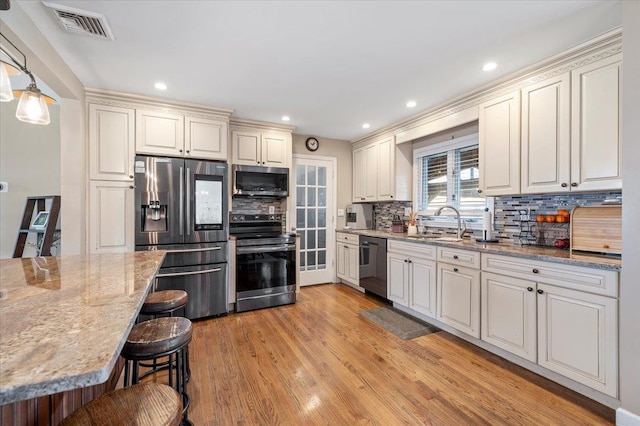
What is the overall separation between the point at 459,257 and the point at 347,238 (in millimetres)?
1970

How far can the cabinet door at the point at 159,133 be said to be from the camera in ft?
10.2

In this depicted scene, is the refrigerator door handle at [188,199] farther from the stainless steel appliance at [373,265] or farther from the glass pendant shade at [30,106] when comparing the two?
the stainless steel appliance at [373,265]

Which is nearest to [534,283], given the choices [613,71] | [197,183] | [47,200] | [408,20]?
[613,71]

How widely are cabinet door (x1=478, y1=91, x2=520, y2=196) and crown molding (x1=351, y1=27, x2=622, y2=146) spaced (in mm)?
96

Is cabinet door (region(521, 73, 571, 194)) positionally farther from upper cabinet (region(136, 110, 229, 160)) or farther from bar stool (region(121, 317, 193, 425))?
upper cabinet (region(136, 110, 229, 160))

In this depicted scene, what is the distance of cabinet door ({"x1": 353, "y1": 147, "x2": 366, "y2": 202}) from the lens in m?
4.60

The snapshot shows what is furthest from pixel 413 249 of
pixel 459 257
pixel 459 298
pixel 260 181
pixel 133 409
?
pixel 133 409

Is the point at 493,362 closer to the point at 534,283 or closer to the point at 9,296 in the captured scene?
the point at 534,283

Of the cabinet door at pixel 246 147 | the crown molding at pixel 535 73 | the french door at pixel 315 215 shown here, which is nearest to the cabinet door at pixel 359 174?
the french door at pixel 315 215

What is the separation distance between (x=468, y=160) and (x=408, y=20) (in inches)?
77.3

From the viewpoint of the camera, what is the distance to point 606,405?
1776mm

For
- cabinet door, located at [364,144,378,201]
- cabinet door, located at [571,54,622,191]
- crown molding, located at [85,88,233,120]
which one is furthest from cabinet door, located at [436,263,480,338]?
crown molding, located at [85,88,233,120]

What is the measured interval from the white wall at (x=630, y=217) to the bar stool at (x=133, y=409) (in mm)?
2237

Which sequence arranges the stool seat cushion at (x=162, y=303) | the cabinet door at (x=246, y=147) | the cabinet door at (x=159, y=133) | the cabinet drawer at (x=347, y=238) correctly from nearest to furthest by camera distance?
the stool seat cushion at (x=162, y=303)
the cabinet door at (x=159, y=133)
the cabinet door at (x=246, y=147)
the cabinet drawer at (x=347, y=238)
